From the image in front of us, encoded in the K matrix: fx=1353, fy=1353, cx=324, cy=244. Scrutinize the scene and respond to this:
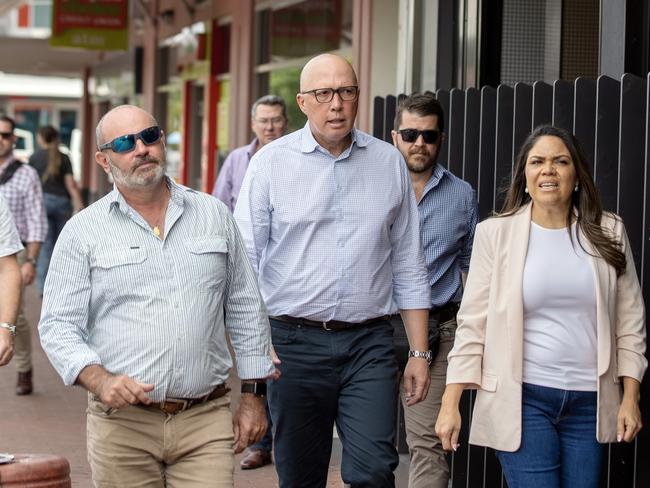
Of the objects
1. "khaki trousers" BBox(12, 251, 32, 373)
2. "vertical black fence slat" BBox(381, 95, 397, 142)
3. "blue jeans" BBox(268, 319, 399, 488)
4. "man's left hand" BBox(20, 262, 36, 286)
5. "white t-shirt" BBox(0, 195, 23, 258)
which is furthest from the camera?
"khaki trousers" BBox(12, 251, 32, 373)

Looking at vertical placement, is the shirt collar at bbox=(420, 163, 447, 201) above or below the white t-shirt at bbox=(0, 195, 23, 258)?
above

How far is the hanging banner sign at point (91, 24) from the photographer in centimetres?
2228

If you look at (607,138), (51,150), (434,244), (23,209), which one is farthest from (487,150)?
(51,150)

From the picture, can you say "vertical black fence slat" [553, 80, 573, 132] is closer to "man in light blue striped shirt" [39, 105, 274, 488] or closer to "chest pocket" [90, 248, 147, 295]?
"man in light blue striped shirt" [39, 105, 274, 488]

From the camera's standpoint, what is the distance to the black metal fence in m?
5.42

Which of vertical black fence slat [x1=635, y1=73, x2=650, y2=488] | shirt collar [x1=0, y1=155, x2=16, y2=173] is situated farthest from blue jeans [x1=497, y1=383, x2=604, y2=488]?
shirt collar [x1=0, y1=155, x2=16, y2=173]

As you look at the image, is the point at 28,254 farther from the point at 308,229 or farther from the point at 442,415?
the point at 442,415

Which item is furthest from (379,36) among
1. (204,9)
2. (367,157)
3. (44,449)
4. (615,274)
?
(204,9)

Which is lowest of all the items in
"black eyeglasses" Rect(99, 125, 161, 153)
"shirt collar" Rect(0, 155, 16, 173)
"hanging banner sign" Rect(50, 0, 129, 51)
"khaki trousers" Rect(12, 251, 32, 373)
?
"khaki trousers" Rect(12, 251, 32, 373)

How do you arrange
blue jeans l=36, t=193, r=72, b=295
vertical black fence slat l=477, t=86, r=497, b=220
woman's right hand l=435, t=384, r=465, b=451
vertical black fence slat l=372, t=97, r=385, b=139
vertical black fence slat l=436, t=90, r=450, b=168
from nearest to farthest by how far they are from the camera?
woman's right hand l=435, t=384, r=465, b=451 → vertical black fence slat l=477, t=86, r=497, b=220 → vertical black fence slat l=436, t=90, r=450, b=168 → vertical black fence slat l=372, t=97, r=385, b=139 → blue jeans l=36, t=193, r=72, b=295

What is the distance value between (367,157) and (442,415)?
46.8 inches

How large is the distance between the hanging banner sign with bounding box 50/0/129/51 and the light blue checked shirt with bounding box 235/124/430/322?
56.6 ft

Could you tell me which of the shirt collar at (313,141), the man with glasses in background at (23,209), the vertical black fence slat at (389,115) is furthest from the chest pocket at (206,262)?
the man with glasses in background at (23,209)

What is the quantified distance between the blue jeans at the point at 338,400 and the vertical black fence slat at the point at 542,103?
4.46 ft
